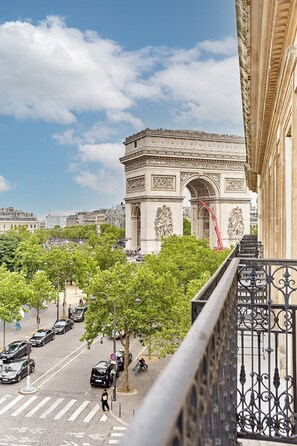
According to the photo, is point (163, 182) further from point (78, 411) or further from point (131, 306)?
point (78, 411)

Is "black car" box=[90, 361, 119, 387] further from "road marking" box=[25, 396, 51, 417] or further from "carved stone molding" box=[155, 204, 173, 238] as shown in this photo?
"carved stone molding" box=[155, 204, 173, 238]

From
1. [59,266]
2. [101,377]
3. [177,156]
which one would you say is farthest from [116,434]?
[177,156]

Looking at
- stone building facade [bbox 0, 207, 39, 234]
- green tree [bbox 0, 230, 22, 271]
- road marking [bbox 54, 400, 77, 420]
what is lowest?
road marking [bbox 54, 400, 77, 420]

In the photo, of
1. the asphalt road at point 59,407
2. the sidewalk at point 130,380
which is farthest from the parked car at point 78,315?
the asphalt road at point 59,407

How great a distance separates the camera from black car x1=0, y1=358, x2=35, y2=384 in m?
20.8

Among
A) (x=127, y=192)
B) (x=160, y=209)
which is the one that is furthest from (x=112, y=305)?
(x=127, y=192)

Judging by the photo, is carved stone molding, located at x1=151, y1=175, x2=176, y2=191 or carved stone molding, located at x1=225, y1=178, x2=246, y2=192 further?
carved stone molding, located at x1=225, y1=178, x2=246, y2=192

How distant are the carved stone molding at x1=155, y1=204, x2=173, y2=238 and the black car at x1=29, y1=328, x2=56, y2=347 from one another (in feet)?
90.5

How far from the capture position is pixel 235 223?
60000 millimetres

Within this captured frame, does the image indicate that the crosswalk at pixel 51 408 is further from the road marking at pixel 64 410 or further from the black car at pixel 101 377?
the black car at pixel 101 377

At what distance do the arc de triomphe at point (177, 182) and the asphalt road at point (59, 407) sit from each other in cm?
2993

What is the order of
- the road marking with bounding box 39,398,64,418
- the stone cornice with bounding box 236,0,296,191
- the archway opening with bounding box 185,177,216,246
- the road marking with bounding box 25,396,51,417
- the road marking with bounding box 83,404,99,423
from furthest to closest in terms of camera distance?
the archway opening with bounding box 185,177,216,246 → the road marking with bounding box 25,396,51,417 → the road marking with bounding box 39,398,64,418 → the road marking with bounding box 83,404,99,423 → the stone cornice with bounding box 236,0,296,191

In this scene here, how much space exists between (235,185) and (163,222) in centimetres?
1168

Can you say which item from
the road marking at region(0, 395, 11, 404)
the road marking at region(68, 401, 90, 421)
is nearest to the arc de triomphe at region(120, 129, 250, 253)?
the road marking at region(0, 395, 11, 404)
